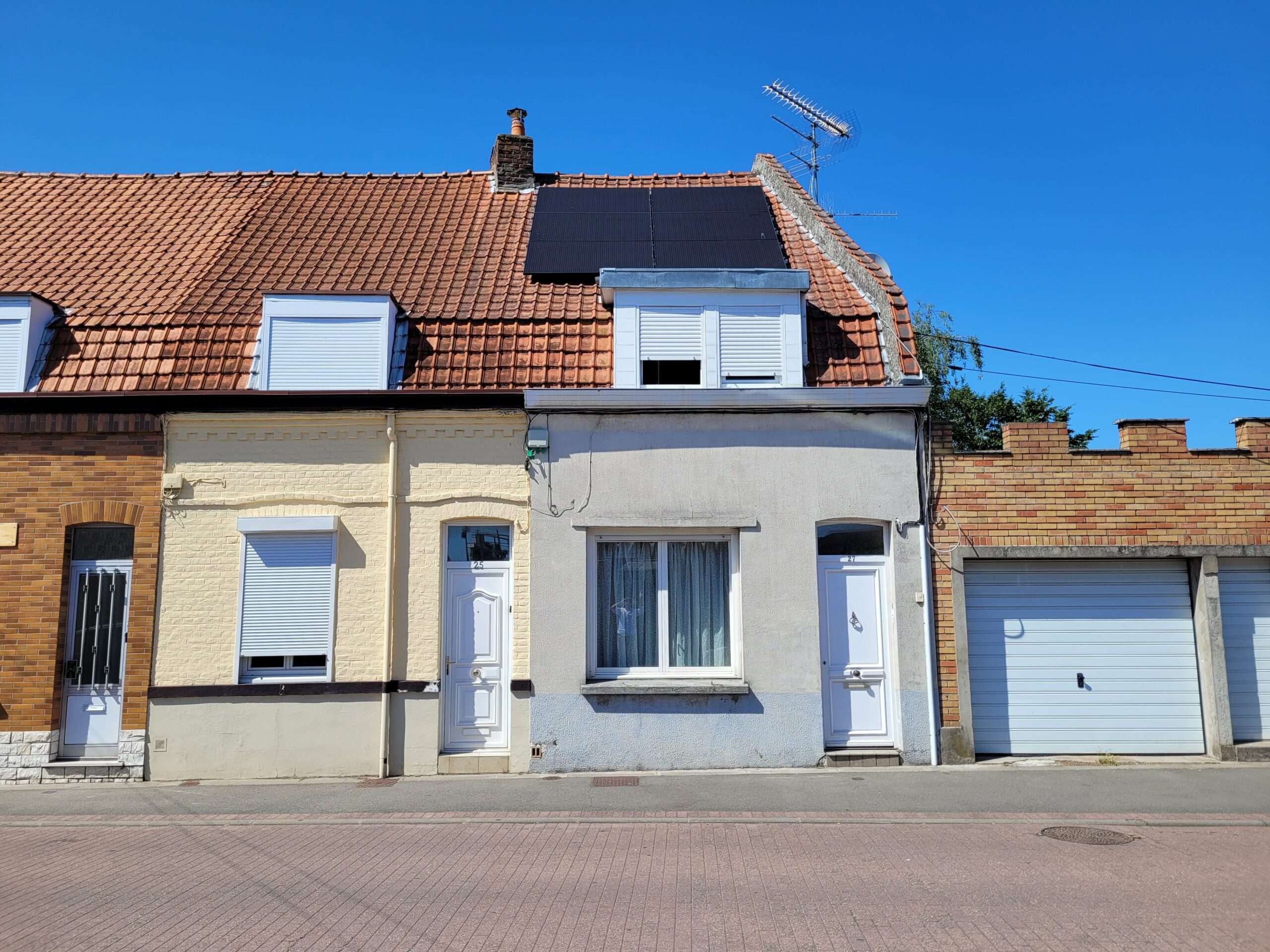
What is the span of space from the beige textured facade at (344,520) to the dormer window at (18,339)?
1.93 m

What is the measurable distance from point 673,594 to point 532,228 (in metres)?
5.95

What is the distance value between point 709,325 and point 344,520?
193 inches

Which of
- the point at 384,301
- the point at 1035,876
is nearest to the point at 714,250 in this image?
the point at 384,301

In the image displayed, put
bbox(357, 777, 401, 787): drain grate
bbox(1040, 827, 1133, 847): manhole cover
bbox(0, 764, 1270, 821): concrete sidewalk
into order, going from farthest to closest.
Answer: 1. bbox(357, 777, 401, 787): drain grate
2. bbox(0, 764, 1270, 821): concrete sidewalk
3. bbox(1040, 827, 1133, 847): manhole cover

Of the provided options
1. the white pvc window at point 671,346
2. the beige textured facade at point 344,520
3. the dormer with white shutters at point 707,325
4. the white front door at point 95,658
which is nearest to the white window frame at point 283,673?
the beige textured facade at point 344,520

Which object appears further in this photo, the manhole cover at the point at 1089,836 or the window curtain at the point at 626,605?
the window curtain at the point at 626,605

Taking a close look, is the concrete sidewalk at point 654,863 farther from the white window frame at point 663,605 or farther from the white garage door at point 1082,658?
the white window frame at point 663,605

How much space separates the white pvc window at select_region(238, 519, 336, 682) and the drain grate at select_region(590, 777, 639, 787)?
10.7 feet

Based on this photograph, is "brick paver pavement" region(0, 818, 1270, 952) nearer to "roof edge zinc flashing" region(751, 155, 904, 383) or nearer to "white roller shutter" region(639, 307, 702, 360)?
"white roller shutter" region(639, 307, 702, 360)

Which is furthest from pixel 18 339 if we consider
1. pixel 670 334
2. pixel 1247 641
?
pixel 1247 641

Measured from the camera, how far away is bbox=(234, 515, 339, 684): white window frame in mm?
10625

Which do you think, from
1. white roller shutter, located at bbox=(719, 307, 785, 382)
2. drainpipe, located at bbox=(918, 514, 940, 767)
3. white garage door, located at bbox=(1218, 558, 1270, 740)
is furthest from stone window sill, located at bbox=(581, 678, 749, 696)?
white garage door, located at bbox=(1218, 558, 1270, 740)

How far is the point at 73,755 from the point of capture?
1068cm

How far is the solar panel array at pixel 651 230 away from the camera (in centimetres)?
1250
